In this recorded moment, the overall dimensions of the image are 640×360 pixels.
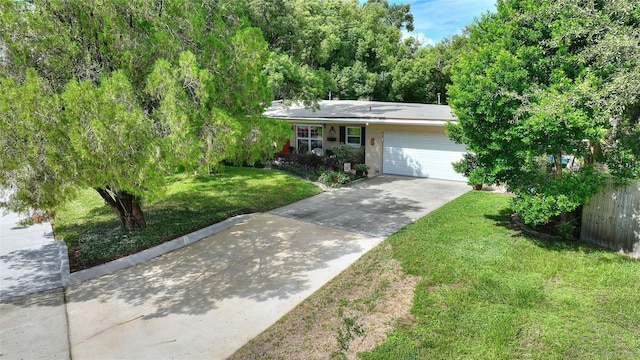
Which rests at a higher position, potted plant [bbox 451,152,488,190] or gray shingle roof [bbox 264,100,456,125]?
gray shingle roof [bbox 264,100,456,125]

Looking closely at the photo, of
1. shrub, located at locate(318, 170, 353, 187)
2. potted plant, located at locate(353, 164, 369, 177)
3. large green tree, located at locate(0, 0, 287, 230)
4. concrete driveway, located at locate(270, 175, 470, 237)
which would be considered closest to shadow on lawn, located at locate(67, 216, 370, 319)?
concrete driveway, located at locate(270, 175, 470, 237)

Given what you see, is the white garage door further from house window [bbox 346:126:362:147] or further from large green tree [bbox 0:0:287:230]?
large green tree [bbox 0:0:287:230]

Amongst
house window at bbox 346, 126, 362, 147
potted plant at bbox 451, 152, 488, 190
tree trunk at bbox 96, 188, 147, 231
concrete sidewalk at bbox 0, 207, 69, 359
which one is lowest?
concrete sidewalk at bbox 0, 207, 69, 359

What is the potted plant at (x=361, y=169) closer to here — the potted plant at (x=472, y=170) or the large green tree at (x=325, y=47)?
the large green tree at (x=325, y=47)

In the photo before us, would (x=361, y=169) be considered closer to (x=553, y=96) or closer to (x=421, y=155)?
(x=421, y=155)

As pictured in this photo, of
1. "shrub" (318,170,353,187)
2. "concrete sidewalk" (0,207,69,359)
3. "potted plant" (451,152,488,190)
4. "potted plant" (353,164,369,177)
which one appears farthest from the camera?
"potted plant" (353,164,369,177)

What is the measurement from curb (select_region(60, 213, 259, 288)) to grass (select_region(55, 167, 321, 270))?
0.75 feet

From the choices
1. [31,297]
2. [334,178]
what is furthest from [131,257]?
[334,178]

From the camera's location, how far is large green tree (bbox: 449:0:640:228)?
6.57 m

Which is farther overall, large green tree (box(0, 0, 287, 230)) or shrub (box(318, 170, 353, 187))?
shrub (box(318, 170, 353, 187))

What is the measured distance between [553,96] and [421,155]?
8674mm

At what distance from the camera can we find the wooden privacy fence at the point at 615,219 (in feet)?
24.0

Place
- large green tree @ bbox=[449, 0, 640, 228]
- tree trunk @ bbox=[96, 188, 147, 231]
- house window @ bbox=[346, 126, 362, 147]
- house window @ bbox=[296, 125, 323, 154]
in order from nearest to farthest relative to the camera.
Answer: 1. large green tree @ bbox=[449, 0, 640, 228]
2. tree trunk @ bbox=[96, 188, 147, 231]
3. house window @ bbox=[346, 126, 362, 147]
4. house window @ bbox=[296, 125, 323, 154]

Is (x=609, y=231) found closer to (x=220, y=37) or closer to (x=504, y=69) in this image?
(x=504, y=69)
